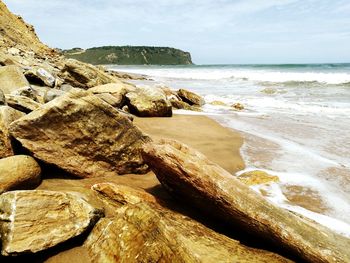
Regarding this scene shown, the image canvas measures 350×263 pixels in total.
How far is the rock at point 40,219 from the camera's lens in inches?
92.2

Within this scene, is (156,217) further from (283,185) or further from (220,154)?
(220,154)

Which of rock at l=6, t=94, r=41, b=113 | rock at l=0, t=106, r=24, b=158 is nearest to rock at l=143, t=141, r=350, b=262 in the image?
rock at l=0, t=106, r=24, b=158

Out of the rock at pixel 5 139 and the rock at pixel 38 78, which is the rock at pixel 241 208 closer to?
the rock at pixel 5 139

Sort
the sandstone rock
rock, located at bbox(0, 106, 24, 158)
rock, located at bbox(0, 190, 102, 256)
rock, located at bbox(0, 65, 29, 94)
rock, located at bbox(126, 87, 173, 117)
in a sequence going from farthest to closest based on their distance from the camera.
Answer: rock, located at bbox(126, 87, 173, 117) → the sandstone rock → rock, located at bbox(0, 65, 29, 94) → rock, located at bbox(0, 106, 24, 158) → rock, located at bbox(0, 190, 102, 256)

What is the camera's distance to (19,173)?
313 cm

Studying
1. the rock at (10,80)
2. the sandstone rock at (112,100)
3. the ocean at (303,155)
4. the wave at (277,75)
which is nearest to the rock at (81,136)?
the ocean at (303,155)

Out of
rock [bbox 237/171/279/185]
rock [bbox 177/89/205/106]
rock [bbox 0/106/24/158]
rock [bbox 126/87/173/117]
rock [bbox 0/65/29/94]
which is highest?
rock [bbox 0/65/29/94]

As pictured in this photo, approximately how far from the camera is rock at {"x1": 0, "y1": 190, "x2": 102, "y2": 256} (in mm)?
2343

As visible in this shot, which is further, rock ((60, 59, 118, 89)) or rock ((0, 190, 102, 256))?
rock ((60, 59, 118, 89))

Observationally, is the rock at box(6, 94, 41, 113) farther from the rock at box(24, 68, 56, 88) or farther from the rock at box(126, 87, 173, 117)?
the rock at box(126, 87, 173, 117)

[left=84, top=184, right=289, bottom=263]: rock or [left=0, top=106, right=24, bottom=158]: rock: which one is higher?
[left=0, top=106, right=24, bottom=158]: rock

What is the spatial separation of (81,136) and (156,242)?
1.81 meters

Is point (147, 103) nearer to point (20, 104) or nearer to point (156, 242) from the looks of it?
point (20, 104)

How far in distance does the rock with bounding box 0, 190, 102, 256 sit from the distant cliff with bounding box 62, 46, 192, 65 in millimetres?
108855
